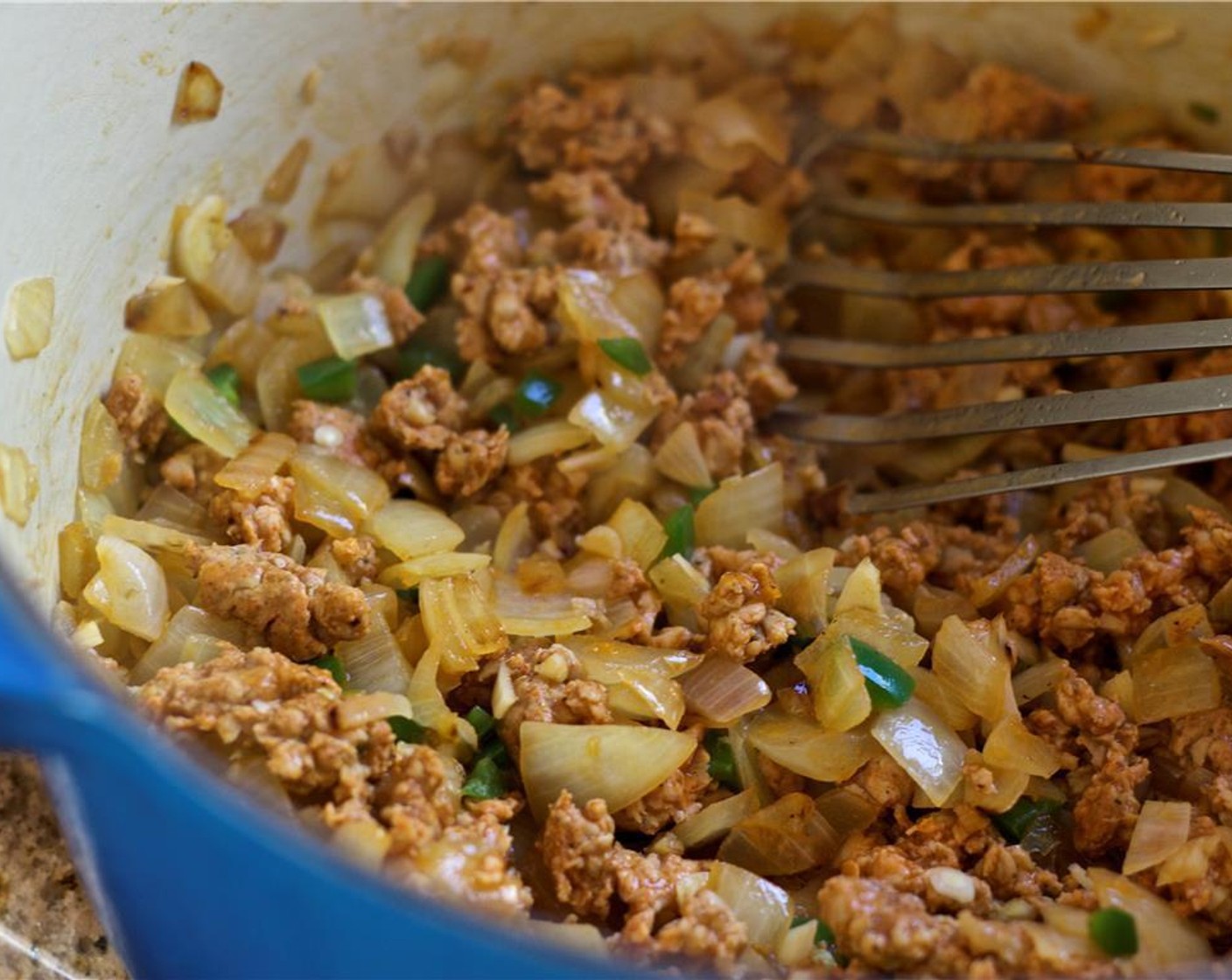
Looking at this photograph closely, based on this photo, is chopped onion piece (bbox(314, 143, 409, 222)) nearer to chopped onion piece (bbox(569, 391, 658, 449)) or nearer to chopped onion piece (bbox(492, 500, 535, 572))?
chopped onion piece (bbox(569, 391, 658, 449))

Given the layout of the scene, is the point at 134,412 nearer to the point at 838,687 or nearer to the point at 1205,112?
the point at 838,687

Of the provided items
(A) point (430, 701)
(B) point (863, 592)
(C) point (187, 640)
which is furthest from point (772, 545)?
(C) point (187, 640)

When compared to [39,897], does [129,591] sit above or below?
above

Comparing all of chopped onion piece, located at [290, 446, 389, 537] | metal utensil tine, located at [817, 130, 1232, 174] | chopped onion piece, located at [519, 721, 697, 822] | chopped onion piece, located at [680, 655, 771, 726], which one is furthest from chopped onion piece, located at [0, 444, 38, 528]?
metal utensil tine, located at [817, 130, 1232, 174]

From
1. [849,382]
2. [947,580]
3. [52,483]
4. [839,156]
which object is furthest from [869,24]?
[52,483]

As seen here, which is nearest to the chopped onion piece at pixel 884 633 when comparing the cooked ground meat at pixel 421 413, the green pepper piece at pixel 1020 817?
the green pepper piece at pixel 1020 817

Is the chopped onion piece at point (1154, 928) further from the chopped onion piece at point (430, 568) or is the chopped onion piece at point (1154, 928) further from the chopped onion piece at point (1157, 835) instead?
the chopped onion piece at point (430, 568)
